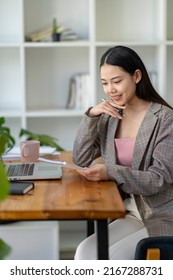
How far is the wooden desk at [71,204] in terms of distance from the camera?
4.54 ft

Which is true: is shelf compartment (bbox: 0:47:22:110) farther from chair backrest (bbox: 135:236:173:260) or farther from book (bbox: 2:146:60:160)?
chair backrest (bbox: 135:236:173:260)

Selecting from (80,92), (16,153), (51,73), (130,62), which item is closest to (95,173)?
(130,62)

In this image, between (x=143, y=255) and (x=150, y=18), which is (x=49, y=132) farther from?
(x=143, y=255)

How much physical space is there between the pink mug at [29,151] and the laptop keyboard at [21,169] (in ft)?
0.29

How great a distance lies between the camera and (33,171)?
184 centimetres

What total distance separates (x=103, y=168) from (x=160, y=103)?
14.7 inches

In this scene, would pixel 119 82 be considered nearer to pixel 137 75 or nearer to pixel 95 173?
pixel 137 75

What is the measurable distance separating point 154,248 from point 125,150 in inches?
16.5

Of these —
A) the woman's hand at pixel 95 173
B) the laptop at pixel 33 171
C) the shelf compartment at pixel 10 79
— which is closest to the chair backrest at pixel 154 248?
the woman's hand at pixel 95 173

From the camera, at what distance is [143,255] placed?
5.41 feet

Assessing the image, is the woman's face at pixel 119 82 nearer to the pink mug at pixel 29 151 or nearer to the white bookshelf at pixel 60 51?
the pink mug at pixel 29 151

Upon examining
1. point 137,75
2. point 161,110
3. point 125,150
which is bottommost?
point 125,150

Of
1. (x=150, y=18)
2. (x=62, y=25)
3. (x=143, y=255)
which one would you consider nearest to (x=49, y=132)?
(x=62, y=25)

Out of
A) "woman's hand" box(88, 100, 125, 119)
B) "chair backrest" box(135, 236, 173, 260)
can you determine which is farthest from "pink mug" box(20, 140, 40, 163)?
"chair backrest" box(135, 236, 173, 260)
